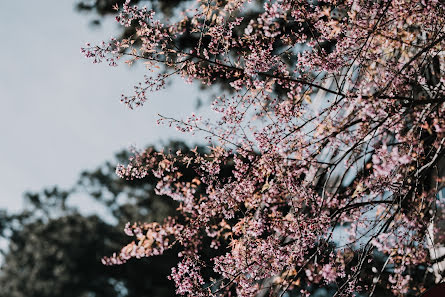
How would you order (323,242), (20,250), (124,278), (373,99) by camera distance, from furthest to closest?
(20,250) → (124,278) → (323,242) → (373,99)

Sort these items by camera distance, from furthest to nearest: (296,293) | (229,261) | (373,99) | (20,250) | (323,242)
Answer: (20,250) < (296,293) < (229,261) < (323,242) < (373,99)

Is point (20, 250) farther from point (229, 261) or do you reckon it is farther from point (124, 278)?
point (229, 261)

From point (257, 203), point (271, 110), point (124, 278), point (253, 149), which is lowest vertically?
point (257, 203)

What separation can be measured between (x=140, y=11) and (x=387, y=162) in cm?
211

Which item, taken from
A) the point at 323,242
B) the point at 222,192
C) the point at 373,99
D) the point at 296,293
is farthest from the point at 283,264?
the point at 296,293

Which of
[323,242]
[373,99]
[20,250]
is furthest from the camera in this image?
[20,250]

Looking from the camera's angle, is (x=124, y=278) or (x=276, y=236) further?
(x=124, y=278)

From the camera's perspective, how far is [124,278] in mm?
14539

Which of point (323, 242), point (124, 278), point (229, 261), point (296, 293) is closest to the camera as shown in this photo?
point (323, 242)

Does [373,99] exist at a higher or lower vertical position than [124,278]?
lower

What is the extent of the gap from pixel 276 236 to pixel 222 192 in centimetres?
63

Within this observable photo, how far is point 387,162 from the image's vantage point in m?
2.46

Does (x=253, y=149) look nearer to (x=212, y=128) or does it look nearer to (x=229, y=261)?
(x=212, y=128)

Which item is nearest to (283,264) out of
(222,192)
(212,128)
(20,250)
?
(222,192)
